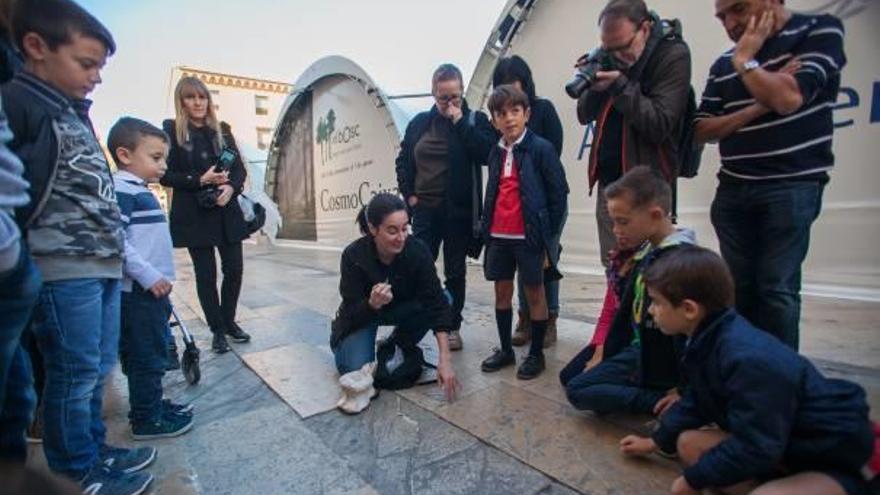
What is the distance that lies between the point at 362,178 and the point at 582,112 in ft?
24.7

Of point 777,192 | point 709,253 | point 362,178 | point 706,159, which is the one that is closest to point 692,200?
point 706,159

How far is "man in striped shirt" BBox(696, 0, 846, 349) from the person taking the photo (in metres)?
1.51

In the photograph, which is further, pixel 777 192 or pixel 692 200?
pixel 692 200

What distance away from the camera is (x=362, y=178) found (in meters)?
9.34

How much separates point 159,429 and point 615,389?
5.84ft

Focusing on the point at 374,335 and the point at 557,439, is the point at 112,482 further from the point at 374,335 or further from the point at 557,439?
the point at 557,439

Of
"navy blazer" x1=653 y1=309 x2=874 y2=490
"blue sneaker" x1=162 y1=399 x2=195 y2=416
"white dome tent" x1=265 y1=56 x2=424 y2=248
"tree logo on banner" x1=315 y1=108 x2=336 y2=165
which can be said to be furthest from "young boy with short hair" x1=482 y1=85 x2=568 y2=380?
"tree logo on banner" x1=315 y1=108 x2=336 y2=165

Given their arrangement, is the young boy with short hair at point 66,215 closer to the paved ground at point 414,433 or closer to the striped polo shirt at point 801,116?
the paved ground at point 414,433

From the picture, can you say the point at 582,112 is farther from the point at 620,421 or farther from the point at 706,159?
the point at 706,159

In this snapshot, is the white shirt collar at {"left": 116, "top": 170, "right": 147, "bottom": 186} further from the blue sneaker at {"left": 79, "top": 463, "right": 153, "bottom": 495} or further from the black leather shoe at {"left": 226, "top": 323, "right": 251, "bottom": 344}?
the black leather shoe at {"left": 226, "top": 323, "right": 251, "bottom": 344}

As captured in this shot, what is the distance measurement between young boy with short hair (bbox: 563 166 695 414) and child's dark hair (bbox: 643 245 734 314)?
0.32 m

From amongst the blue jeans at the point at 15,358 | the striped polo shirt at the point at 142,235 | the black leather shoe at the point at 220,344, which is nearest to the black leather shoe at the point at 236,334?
the black leather shoe at the point at 220,344

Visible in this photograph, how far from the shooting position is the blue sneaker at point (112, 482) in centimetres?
142

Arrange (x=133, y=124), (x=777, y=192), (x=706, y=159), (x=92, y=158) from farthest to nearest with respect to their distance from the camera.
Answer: (x=706, y=159)
(x=133, y=124)
(x=777, y=192)
(x=92, y=158)
